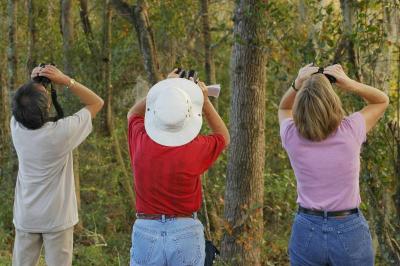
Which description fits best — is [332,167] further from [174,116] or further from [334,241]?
[174,116]

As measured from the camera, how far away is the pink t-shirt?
11.7 ft

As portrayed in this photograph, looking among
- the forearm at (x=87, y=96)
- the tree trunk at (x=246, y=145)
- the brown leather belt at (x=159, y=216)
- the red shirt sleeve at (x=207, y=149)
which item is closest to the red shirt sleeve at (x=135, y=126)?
the red shirt sleeve at (x=207, y=149)

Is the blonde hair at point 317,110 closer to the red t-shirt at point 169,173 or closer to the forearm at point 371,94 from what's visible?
the forearm at point 371,94

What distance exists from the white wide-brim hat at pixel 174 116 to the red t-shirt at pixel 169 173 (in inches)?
1.9

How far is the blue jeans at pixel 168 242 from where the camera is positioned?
Result: 11.9ft

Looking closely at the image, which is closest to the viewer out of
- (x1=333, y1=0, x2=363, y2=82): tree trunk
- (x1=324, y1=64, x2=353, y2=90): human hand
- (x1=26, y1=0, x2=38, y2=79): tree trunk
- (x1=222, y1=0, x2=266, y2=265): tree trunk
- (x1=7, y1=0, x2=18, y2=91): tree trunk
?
(x1=324, y1=64, x2=353, y2=90): human hand

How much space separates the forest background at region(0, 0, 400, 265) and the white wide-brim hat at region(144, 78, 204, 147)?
2438 millimetres

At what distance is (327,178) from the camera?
3561 mm

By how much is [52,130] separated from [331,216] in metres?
2.06

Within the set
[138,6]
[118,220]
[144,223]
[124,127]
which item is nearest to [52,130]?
[144,223]

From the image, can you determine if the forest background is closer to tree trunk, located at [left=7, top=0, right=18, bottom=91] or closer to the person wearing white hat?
tree trunk, located at [left=7, top=0, right=18, bottom=91]

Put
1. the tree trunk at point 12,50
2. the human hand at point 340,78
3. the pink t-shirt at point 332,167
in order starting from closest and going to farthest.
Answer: the pink t-shirt at point 332,167
the human hand at point 340,78
the tree trunk at point 12,50

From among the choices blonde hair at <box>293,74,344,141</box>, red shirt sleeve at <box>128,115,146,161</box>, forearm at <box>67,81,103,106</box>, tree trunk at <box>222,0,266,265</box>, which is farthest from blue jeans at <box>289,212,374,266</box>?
tree trunk at <box>222,0,266,265</box>

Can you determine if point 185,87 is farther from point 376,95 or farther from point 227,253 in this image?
point 227,253
